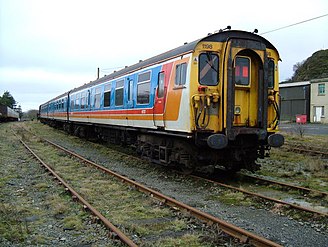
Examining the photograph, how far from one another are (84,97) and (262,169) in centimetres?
1240

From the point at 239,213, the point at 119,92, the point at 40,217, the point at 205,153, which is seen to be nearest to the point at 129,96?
the point at 119,92

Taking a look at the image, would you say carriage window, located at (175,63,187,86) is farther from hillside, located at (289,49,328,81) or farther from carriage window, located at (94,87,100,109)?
hillside, located at (289,49,328,81)

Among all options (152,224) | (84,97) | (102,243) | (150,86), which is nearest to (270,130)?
(150,86)

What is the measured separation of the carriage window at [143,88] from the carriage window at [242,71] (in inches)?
119

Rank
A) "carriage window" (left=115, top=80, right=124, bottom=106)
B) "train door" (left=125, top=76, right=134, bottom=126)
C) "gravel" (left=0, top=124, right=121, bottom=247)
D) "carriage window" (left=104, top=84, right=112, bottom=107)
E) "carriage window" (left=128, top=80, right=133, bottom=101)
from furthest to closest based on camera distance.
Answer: "carriage window" (left=104, top=84, right=112, bottom=107), "carriage window" (left=115, top=80, right=124, bottom=106), "carriage window" (left=128, top=80, right=133, bottom=101), "train door" (left=125, top=76, right=134, bottom=126), "gravel" (left=0, top=124, right=121, bottom=247)

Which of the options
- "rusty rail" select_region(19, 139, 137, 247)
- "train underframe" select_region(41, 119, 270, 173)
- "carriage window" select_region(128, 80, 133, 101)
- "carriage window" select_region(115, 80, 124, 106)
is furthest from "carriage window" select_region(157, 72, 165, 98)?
"carriage window" select_region(115, 80, 124, 106)

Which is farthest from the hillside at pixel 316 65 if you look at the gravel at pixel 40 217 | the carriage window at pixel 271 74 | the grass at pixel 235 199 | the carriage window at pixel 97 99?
the gravel at pixel 40 217

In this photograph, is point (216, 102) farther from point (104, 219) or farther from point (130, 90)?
point (130, 90)

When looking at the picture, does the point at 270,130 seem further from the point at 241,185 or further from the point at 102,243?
the point at 102,243

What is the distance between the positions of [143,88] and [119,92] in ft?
9.13

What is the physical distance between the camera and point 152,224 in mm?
5973

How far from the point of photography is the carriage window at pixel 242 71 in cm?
918

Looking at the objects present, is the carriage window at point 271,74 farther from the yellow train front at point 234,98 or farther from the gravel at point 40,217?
the gravel at point 40,217

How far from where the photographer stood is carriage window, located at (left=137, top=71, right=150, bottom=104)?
37.3 ft
